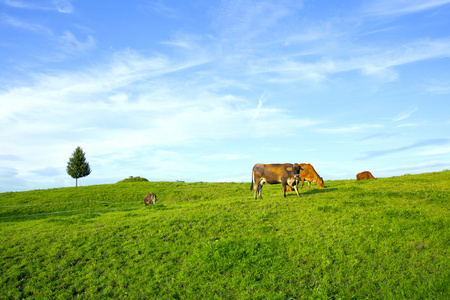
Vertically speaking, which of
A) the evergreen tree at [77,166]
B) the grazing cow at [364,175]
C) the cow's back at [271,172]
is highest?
the evergreen tree at [77,166]

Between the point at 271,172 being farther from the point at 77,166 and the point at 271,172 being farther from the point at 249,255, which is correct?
the point at 77,166

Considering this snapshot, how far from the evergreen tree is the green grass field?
4857 cm

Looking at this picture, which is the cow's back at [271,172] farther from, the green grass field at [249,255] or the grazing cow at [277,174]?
the green grass field at [249,255]

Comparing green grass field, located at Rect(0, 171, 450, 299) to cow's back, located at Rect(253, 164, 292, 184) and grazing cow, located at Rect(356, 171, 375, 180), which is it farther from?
grazing cow, located at Rect(356, 171, 375, 180)

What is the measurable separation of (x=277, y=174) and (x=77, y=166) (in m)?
55.3

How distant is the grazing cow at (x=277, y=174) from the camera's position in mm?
21875

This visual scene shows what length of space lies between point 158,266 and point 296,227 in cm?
707

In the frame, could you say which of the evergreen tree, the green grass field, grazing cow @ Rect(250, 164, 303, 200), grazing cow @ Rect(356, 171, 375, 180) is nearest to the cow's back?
grazing cow @ Rect(250, 164, 303, 200)

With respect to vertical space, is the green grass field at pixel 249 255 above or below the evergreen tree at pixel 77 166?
below

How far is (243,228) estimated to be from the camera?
15.0m

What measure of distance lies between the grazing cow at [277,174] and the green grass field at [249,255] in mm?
3343

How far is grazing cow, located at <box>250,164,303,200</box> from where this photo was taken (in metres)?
21.9

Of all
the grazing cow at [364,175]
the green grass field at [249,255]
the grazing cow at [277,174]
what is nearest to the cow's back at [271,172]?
Answer: the grazing cow at [277,174]

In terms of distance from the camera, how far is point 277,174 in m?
22.3
